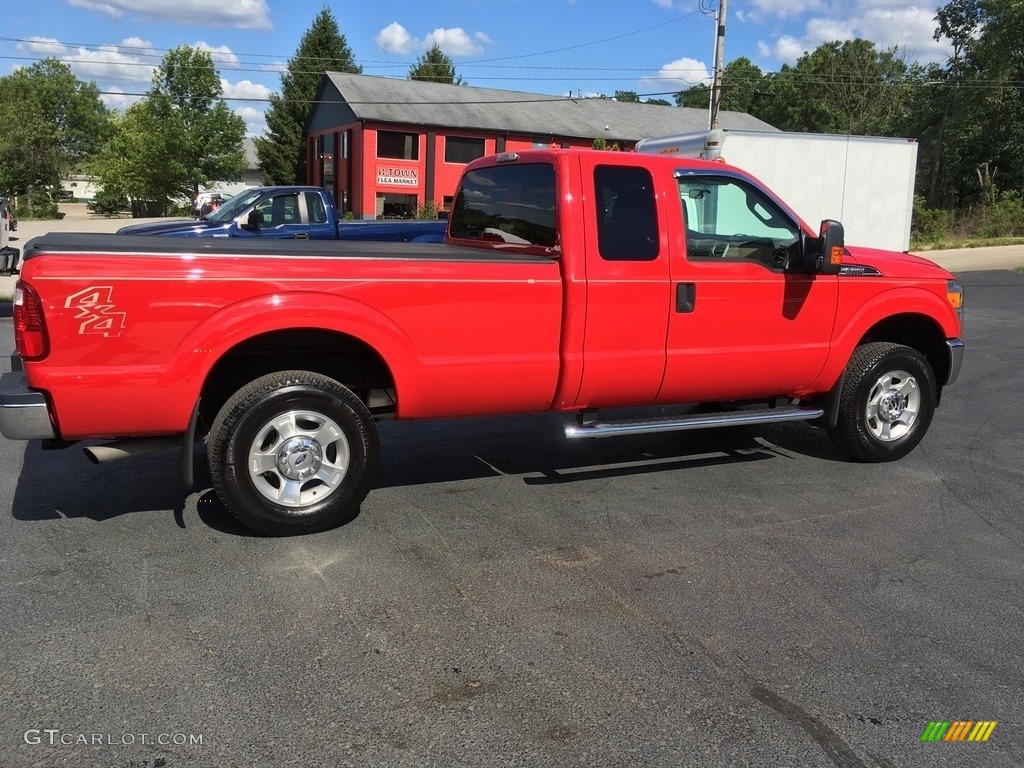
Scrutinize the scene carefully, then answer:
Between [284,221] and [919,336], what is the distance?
9379 millimetres

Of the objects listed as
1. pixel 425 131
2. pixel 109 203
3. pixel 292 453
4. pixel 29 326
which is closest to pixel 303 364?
pixel 292 453

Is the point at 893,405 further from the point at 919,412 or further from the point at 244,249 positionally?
the point at 244,249

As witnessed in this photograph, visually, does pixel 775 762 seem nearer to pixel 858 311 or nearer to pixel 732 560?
pixel 732 560

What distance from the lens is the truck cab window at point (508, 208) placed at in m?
5.19

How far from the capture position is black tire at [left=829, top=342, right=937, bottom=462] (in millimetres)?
5953

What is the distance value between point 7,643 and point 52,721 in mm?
685

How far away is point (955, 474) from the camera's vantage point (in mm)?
6020

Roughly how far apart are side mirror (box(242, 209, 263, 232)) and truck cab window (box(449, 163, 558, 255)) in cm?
656

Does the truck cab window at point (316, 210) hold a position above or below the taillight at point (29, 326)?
above

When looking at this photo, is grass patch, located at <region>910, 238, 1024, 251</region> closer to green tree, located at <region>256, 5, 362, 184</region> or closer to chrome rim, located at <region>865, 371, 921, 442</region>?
chrome rim, located at <region>865, 371, 921, 442</region>

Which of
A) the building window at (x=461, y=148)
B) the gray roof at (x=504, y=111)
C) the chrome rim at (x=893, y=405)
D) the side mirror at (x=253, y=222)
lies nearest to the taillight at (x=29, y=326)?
the chrome rim at (x=893, y=405)

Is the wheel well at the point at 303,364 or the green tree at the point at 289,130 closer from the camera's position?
the wheel well at the point at 303,364

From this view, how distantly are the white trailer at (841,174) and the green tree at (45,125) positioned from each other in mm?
62770

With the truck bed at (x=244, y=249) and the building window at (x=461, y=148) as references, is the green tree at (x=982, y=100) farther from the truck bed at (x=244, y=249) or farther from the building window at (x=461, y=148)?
the truck bed at (x=244, y=249)
